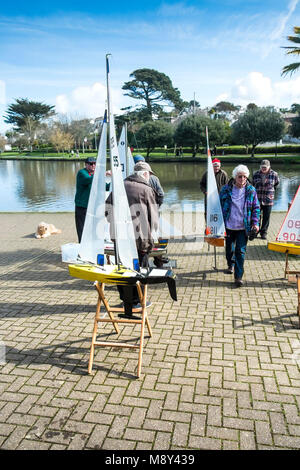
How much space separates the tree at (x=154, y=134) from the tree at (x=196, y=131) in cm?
209

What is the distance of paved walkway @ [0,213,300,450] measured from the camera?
3.12m

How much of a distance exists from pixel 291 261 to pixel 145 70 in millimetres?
70196

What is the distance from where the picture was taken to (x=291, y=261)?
25.8 ft

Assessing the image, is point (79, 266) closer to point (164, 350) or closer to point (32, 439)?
point (164, 350)

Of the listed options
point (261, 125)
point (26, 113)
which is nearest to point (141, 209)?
point (261, 125)

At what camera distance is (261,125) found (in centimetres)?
4997

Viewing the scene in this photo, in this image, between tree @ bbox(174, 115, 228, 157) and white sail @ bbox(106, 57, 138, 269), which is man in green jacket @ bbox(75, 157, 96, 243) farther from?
tree @ bbox(174, 115, 228, 157)

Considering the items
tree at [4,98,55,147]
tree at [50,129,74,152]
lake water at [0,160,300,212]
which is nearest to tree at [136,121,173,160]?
lake water at [0,160,300,212]

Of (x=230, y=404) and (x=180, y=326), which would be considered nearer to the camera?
(x=230, y=404)

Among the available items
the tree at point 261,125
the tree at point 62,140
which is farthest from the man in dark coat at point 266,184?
the tree at point 62,140

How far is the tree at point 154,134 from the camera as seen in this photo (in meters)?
55.5

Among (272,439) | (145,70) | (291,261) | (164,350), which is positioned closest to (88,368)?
(164,350)

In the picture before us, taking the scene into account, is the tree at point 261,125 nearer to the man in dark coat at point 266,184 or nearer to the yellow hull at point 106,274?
the man in dark coat at point 266,184
